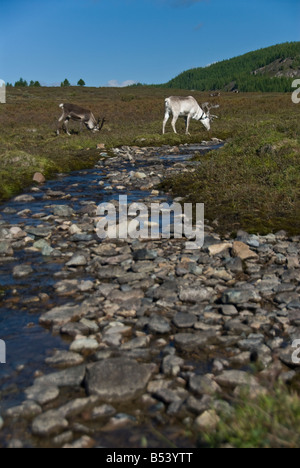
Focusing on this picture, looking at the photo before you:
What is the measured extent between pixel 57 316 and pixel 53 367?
3.63 ft

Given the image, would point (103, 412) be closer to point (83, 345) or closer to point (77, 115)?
point (83, 345)

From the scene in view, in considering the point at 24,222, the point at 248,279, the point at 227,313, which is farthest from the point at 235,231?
the point at 24,222

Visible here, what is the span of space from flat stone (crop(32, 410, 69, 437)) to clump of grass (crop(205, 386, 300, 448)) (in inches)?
49.5

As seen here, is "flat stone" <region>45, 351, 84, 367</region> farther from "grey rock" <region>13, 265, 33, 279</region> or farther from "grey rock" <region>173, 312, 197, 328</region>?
"grey rock" <region>13, 265, 33, 279</region>

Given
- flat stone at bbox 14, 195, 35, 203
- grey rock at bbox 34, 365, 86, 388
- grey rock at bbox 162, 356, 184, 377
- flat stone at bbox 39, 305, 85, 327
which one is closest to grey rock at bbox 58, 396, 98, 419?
grey rock at bbox 34, 365, 86, 388

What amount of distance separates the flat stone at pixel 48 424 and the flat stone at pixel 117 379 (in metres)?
0.47

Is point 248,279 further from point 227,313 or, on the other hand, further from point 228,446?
point 228,446

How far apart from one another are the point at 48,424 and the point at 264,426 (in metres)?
1.80

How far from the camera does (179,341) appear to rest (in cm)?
506

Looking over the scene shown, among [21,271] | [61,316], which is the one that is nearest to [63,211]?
[21,271]

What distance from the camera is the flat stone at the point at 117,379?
4.11 m

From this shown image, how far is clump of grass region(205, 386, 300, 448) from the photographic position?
9.95 feet

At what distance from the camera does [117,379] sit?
4250 mm

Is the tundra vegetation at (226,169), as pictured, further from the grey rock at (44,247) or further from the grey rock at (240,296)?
the grey rock at (44,247)
